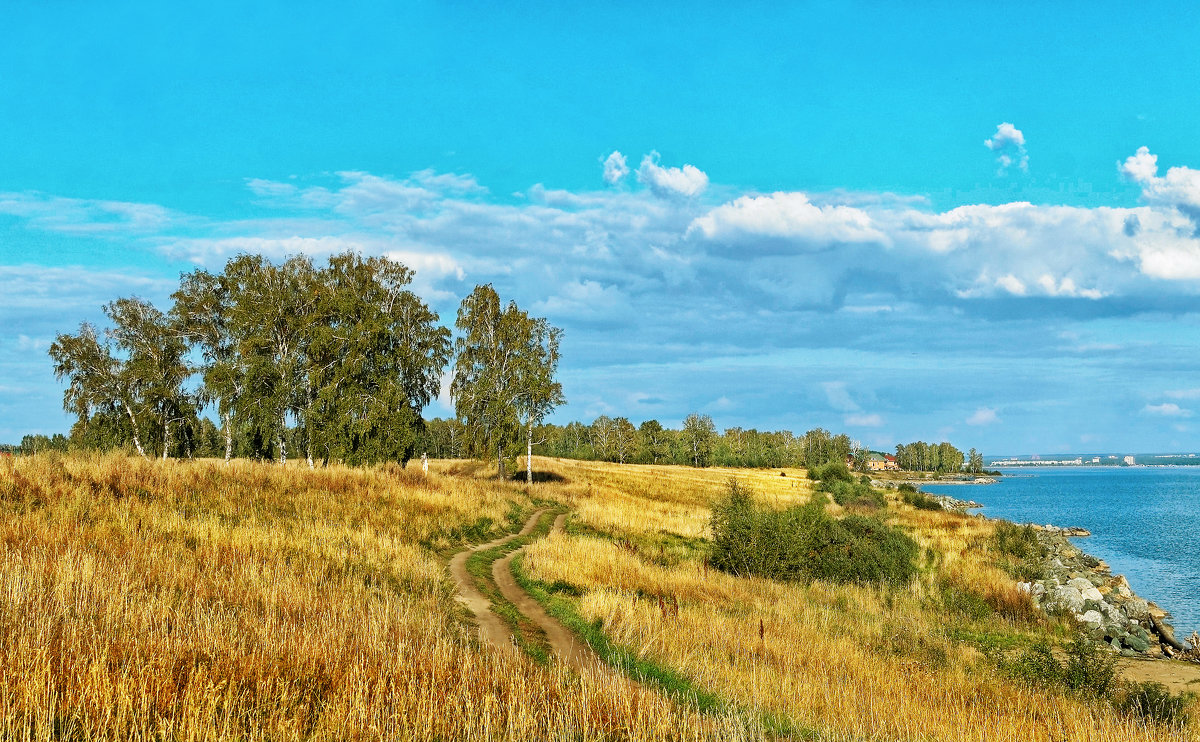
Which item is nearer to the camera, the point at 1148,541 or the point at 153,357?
the point at 153,357

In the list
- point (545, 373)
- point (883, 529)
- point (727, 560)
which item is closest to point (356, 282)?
point (545, 373)

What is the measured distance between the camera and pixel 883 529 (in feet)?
103

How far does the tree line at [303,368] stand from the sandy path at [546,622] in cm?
2548

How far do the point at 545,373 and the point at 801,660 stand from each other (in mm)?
43323

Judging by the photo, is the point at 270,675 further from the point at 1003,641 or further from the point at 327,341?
the point at 327,341

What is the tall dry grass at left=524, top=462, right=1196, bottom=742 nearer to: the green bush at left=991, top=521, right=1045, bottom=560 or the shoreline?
the shoreline

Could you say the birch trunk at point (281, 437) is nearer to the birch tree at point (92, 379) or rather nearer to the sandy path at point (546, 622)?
the birch tree at point (92, 379)

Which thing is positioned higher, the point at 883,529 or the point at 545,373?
the point at 545,373

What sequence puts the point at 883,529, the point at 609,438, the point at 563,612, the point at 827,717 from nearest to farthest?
the point at 827,717
the point at 563,612
the point at 883,529
the point at 609,438

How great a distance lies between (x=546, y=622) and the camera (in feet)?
51.1

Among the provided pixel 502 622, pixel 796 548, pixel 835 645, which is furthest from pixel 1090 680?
pixel 502 622

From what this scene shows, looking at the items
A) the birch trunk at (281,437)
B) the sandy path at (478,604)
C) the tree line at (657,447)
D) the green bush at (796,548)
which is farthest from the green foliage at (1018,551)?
the tree line at (657,447)

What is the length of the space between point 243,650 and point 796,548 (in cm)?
2284

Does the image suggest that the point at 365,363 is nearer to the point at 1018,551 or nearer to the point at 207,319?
the point at 207,319
